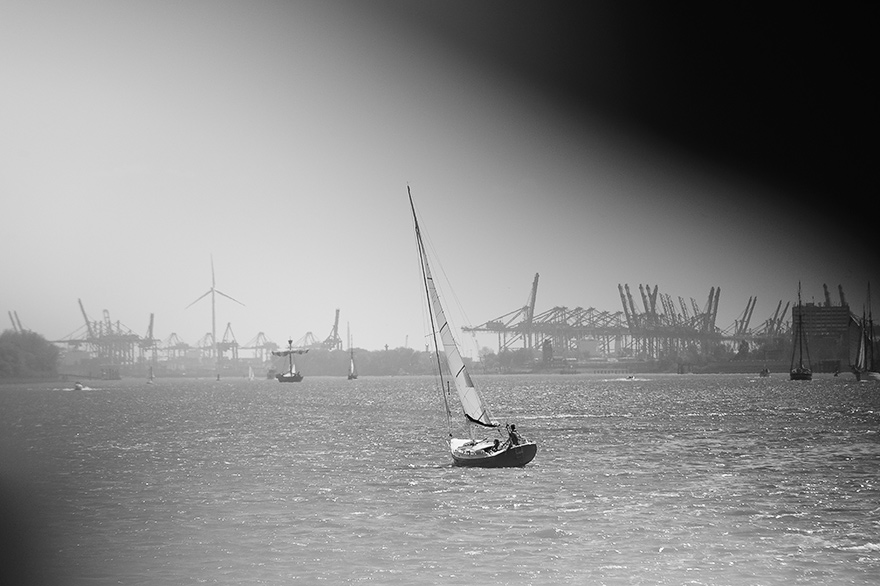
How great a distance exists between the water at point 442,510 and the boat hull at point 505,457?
0.70 metres

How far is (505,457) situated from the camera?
45.2 metres

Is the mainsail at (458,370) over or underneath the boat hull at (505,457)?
over

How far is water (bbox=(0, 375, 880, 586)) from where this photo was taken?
25672 mm

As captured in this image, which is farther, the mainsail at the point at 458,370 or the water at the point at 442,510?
the mainsail at the point at 458,370

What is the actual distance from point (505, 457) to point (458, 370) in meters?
4.61

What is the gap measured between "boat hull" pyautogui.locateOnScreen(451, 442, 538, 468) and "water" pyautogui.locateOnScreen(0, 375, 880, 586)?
2.30ft

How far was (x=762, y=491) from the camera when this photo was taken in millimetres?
38688

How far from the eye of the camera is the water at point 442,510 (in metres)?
25.7

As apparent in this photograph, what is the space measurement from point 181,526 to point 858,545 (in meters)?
19.4

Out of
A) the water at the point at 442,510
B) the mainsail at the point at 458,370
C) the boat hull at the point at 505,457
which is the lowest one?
the water at the point at 442,510

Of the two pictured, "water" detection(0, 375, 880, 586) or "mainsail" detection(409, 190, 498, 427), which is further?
"mainsail" detection(409, 190, 498, 427)

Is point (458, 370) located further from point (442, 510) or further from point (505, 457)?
point (442, 510)

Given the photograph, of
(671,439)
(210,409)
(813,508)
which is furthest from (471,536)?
(210,409)

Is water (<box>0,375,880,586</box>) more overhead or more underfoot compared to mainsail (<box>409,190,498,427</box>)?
more underfoot
